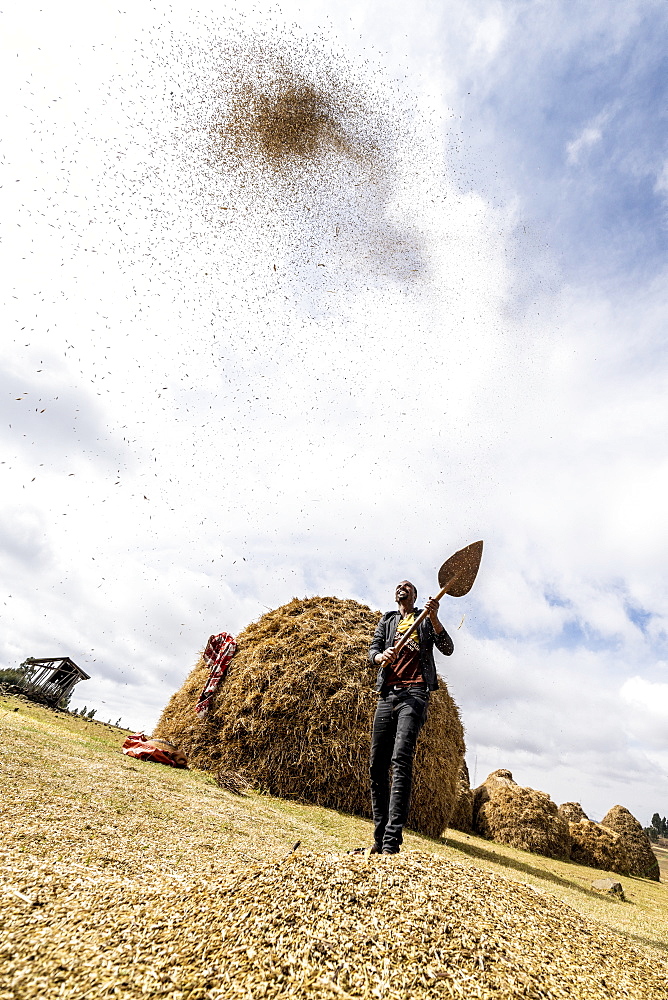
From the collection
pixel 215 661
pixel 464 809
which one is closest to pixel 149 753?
pixel 215 661

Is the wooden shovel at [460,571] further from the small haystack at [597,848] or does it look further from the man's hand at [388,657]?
the small haystack at [597,848]

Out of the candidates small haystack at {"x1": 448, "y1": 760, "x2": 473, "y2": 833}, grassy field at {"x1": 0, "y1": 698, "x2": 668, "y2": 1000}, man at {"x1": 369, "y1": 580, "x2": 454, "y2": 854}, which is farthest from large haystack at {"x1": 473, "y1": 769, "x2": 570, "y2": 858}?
man at {"x1": 369, "y1": 580, "x2": 454, "y2": 854}

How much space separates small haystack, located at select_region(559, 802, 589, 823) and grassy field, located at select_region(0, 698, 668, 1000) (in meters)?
17.7

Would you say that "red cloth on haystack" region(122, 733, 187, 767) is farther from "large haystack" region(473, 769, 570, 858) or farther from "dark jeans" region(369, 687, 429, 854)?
"large haystack" region(473, 769, 570, 858)

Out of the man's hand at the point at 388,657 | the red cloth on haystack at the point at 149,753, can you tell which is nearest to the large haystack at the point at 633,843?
the red cloth on haystack at the point at 149,753

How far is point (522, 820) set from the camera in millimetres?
17109

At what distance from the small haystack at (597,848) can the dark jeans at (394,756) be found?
18962mm

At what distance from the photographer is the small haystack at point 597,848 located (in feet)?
63.0

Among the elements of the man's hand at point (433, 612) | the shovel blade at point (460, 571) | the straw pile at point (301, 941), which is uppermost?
the shovel blade at point (460, 571)

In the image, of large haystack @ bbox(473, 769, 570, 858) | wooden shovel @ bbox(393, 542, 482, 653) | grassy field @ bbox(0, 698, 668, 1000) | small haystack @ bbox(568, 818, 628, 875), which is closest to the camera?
grassy field @ bbox(0, 698, 668, 1000)

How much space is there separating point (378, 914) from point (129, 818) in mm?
3180

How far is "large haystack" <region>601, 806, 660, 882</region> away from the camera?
20.5 metres

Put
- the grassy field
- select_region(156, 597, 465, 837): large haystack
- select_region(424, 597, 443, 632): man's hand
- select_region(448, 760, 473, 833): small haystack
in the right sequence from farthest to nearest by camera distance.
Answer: select_region(448, 760, 473, 833): small haystack, select_region(156, 597, 465, 837): large haystack, select_region(424, 597, 443, 632): man's hand, the grassy field

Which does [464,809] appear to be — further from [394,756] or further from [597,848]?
[394,756]
